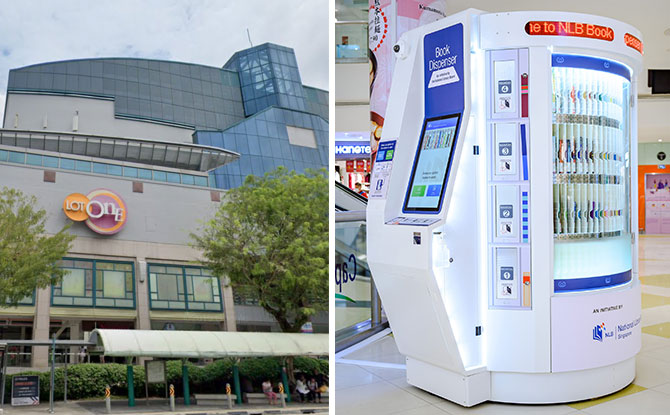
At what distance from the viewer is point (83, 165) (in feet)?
17.3

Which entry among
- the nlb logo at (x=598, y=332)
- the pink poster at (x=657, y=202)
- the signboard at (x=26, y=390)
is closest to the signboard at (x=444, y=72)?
the nlb logo at (x=598, y=332)

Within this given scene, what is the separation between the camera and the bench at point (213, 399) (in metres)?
5.69

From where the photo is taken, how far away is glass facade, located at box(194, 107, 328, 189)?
600 cm

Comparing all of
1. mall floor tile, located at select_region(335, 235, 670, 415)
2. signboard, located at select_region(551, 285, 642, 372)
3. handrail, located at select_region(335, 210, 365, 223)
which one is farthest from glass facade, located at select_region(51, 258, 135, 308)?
signboard, located at select_region(551, 285, 642, 372)

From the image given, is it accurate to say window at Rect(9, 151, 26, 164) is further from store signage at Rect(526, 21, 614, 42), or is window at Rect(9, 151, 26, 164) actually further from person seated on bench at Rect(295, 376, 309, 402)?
store signage at Rect(526, 21, 614, 42)

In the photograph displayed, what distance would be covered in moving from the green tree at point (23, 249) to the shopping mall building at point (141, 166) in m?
0.13

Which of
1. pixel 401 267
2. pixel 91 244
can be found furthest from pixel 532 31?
pixel 91 244

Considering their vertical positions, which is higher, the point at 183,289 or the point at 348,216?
the point at 348,216

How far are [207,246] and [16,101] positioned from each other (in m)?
2.45

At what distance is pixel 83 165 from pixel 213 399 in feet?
10.1

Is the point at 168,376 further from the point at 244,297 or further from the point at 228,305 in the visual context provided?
the point at 244,297

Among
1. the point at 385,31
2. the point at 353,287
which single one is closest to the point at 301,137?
the point at 385,31

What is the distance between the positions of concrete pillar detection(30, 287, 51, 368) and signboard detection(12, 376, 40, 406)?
0.61ft

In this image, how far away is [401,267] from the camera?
2.31m
